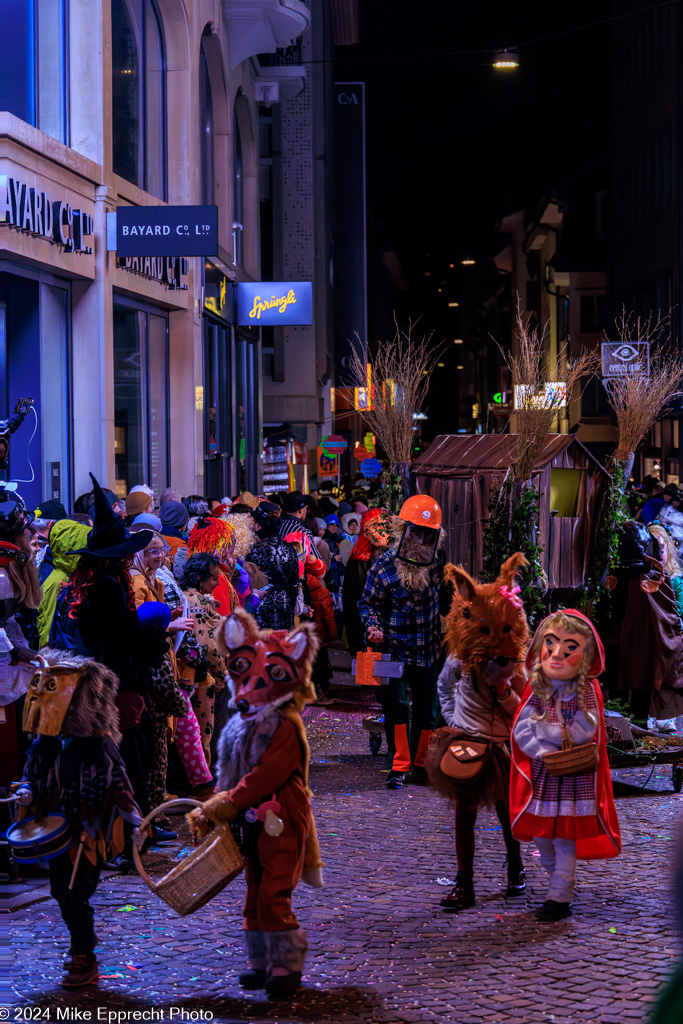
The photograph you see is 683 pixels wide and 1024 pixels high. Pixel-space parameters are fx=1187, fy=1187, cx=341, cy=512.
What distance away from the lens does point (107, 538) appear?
19.0 feet

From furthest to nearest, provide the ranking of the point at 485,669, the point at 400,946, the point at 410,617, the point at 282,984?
the point at 410,617 < the point at 485,669 < the point at 400,946 < the point at 282,984

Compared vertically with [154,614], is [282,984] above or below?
below

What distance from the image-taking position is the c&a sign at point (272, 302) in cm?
2303

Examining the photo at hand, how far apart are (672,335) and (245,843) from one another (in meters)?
33.1

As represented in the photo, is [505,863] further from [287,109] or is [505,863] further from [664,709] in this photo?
[287,109]

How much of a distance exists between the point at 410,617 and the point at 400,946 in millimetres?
3309

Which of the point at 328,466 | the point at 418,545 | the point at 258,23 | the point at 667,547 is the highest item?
the point at 258,23

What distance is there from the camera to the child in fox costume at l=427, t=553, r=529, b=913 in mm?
5895

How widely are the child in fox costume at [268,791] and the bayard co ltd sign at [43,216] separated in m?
6.88

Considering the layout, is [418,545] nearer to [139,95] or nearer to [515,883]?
[515,883]

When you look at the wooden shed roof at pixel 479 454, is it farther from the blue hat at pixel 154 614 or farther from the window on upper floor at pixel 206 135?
the window on upper floor at pixel 206 135

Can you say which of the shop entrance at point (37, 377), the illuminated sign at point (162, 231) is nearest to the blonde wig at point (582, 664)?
the shop entrance at point (37, 377)

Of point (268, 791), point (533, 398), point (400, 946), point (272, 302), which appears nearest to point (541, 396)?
point (533, 398)

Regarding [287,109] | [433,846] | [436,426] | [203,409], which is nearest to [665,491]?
[203,409]
